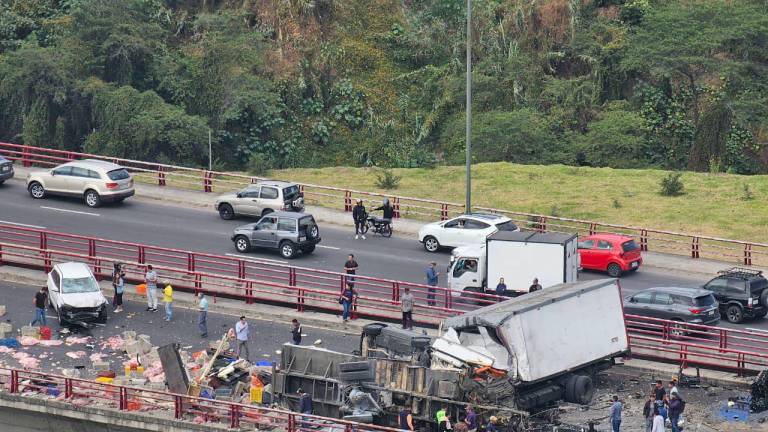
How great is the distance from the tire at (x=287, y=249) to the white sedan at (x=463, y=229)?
4.63 metres

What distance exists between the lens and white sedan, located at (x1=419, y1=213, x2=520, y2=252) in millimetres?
46469

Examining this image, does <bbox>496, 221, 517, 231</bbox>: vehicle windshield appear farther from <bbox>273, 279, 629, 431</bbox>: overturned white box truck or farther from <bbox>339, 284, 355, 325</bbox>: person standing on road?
<bbox>273, 279, 629, 431</bbox>: overturned white box truck

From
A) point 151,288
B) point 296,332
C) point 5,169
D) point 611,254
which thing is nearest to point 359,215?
point 611,254

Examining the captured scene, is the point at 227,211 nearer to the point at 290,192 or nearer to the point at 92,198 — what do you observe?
the point at 290,192

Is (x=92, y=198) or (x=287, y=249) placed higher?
(x=92, y=198)

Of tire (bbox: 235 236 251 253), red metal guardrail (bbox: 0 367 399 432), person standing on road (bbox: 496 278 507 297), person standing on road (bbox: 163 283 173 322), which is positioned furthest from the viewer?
tire (bbox: 235 236 251 253)

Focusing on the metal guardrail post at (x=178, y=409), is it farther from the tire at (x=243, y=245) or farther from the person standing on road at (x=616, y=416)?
the tire at (x=243, y=245)

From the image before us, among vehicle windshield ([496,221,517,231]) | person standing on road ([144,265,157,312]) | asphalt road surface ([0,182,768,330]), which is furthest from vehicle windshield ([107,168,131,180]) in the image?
vehicle windshield ([496,221,517,231])

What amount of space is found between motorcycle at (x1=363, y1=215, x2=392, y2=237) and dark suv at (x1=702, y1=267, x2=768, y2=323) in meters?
12.2

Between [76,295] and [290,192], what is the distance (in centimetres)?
1139

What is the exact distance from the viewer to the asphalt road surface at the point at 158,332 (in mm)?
37906

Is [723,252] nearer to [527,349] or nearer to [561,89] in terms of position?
[527,349]

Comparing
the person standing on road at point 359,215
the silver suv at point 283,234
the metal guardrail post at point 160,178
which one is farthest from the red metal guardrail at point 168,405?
the metal guardrail post at point 160,178

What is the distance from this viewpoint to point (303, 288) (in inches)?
1604
